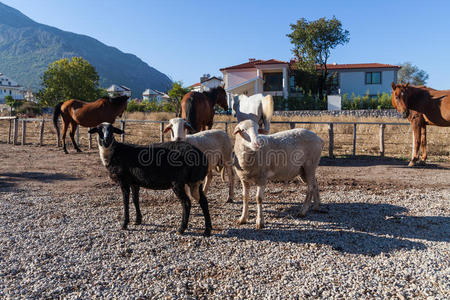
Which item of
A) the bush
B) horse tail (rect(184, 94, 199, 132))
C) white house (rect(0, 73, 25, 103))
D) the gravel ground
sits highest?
white house (rect(0, 73, 25, 103))

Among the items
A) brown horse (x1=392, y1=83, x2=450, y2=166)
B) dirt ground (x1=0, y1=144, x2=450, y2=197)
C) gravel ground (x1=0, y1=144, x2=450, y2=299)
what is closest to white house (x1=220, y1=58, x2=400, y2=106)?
dirt ground (x1=0, y1=144, x2=450, y2=197)

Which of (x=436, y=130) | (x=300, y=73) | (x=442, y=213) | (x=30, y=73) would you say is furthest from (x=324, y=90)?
(x=30, y=73)

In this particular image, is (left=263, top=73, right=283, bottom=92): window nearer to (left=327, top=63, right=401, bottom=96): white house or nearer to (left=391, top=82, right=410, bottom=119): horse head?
(left=327, top=63, right=401, bottom=96): white house

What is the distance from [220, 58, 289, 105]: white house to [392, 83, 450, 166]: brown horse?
2495 cm

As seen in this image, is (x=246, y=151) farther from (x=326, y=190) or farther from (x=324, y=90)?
(x=324, y=90)

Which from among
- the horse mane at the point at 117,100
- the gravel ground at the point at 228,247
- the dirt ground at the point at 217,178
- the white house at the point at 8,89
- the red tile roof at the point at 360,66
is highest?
the white house at the point at 8,89

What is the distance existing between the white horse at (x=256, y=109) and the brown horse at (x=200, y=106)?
988 mm

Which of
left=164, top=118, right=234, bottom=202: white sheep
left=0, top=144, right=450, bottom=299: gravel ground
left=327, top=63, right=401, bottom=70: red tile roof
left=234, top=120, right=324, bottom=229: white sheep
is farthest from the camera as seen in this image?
left=327, top=63, right=401, bottom=70: red tile roof

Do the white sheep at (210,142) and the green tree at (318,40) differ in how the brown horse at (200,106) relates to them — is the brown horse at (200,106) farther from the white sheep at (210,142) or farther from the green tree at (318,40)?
the green tree at (318,40)

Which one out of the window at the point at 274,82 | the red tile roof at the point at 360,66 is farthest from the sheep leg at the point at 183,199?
the red tile roof at the point at 360,66

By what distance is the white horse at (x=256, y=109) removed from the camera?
7672mm

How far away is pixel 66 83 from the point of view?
38906 millimetres

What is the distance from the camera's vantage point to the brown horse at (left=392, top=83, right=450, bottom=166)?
909cm

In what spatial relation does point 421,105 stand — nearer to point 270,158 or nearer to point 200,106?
point 200,106
